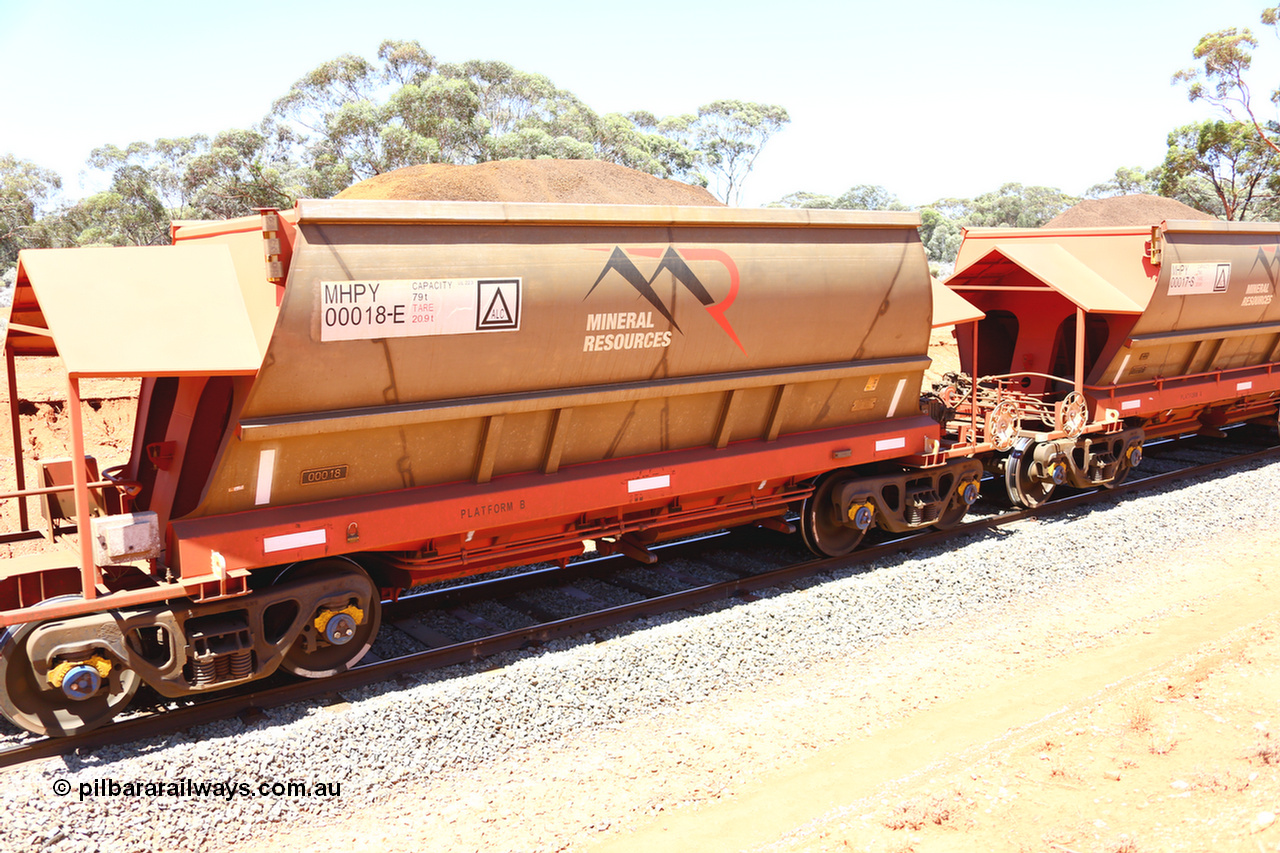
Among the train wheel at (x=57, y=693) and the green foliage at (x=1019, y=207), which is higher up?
the green foliage at (x=1019, y=207)

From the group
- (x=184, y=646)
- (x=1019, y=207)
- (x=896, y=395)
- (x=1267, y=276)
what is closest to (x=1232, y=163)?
(x=1019, y=207)

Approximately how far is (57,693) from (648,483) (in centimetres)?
475

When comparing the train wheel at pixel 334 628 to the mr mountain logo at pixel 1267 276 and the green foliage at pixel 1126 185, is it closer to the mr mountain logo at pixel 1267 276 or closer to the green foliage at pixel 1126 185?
the mr mountain logo at pixel 1267 276

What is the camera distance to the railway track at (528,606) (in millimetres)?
6637

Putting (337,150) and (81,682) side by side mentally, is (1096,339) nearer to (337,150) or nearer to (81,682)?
(81,682)

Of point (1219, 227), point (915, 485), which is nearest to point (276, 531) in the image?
point (915, 485)

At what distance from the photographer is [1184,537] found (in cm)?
1120

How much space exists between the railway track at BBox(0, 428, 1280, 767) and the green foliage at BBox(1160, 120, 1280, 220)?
49.1m

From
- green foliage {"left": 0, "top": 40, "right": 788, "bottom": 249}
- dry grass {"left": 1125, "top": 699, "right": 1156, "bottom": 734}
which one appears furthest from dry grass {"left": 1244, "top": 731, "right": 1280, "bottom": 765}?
green foliage {"left": 0, "top": 40, "right": 788, "bottom": 249}

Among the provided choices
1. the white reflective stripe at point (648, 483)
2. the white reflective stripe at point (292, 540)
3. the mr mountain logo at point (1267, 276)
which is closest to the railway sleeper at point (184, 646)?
the white reflective stripe at point (292, 540)

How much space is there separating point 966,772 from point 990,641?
266 centimetres

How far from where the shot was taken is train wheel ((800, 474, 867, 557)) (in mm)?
10227

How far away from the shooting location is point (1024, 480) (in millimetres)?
12266

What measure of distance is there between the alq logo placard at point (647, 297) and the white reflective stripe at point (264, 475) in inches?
101
